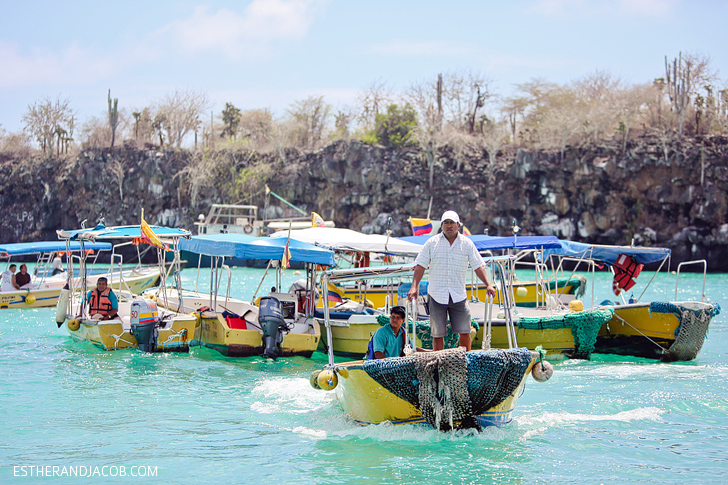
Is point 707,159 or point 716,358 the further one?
point 707,159

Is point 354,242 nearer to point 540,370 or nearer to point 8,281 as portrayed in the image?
point 540,370

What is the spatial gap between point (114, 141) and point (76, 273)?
3260 cm

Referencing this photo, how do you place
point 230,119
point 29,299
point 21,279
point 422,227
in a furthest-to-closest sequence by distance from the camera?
point 230,119 → point 21,279 → point 29,299 → point 422,227

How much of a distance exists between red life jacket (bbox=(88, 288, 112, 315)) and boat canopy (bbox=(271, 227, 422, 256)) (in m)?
4.22

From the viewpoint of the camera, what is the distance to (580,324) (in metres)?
13.3

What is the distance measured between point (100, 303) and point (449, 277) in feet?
32.0

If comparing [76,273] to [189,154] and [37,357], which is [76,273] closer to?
[37,357]

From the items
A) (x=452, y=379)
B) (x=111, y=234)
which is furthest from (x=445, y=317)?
(x=111, y=234)

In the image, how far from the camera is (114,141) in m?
56.7

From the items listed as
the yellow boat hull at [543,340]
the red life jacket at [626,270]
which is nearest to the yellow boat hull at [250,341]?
the yellow boat hull at [543,340]

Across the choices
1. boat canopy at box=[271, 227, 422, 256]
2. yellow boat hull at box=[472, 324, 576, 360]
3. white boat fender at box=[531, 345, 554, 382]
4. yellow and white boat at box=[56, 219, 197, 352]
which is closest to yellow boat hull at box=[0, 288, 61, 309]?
yellow and white boat at box=[56, 219, 197, 352]

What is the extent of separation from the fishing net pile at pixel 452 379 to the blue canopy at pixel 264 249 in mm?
6217

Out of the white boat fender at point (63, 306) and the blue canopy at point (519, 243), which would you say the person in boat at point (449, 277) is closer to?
the blue canopy at point (519, 243)

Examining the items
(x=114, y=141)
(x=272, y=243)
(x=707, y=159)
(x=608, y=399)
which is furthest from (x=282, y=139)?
(x=608, y=399)
